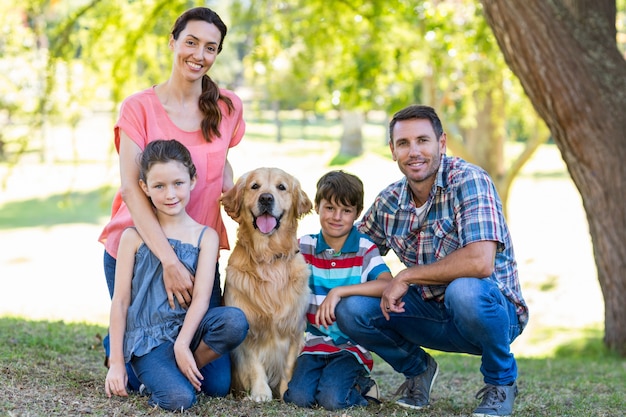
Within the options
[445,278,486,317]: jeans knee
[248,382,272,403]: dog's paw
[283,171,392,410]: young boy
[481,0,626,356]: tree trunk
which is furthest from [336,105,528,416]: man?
A: [481,0,626,356]: tree trunk

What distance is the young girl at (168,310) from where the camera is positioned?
3.93 m

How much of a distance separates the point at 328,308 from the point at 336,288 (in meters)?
0.12

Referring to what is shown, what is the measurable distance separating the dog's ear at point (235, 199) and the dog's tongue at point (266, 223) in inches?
5.5

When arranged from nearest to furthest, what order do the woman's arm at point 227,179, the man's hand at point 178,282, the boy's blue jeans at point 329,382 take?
1. the man's hand at point 178,282
2. the boy's blue jeans at point 329,382
3. the woman's arm at point 227,179

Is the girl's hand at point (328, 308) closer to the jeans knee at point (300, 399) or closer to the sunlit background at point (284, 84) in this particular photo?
the jeans knee at point (300, 399)

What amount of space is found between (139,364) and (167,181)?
947mm

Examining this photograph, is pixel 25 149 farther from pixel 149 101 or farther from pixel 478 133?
pixel 478 133

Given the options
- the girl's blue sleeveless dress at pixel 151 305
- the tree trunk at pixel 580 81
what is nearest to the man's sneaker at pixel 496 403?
the girl's blue sleeveless dress at pixel 151 305

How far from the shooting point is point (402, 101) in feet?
38.8

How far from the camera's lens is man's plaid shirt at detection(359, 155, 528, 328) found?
4.02 m

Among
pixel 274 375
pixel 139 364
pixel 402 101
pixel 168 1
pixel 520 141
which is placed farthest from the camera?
pixel 520 141

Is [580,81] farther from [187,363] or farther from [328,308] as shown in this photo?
[187,363]

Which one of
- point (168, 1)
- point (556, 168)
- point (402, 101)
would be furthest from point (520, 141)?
point (168, 1)

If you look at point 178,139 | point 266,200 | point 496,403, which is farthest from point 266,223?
point 496,403
